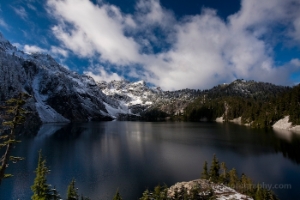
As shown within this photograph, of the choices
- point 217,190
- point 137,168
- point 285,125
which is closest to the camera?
point 217,190

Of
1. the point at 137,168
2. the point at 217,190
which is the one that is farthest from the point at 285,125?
the point at 217,190

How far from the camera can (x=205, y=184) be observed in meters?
36.4

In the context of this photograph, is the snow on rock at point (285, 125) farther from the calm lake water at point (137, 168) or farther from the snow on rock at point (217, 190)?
the snow on rock at point (217, 190)

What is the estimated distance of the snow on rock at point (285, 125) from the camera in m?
126

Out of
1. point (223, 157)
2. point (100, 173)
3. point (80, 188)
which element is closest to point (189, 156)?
point (223, 157)

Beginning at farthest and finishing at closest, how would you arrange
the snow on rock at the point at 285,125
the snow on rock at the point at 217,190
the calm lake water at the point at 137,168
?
the snow on rock at the point at 285,125
the calm lake water at the point at 137,168
the snow on rock at the point at 217,190

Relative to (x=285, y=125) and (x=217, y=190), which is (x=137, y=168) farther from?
(x=285, y=125)

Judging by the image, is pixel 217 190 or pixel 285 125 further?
pixel 285 125

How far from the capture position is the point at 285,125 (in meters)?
138

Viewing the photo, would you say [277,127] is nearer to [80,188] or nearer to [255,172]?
[255,172]

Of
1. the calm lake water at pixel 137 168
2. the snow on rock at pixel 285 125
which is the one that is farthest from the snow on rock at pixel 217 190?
the snow on rock at pixel 285 125

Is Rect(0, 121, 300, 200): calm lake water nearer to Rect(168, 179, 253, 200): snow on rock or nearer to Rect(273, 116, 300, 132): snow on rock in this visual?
Rect(168, 179, 253, 200): snow on rock

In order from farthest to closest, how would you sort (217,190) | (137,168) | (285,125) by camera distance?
(285,125) < (137,168) < (217,190)

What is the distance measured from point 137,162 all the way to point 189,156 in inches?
667
